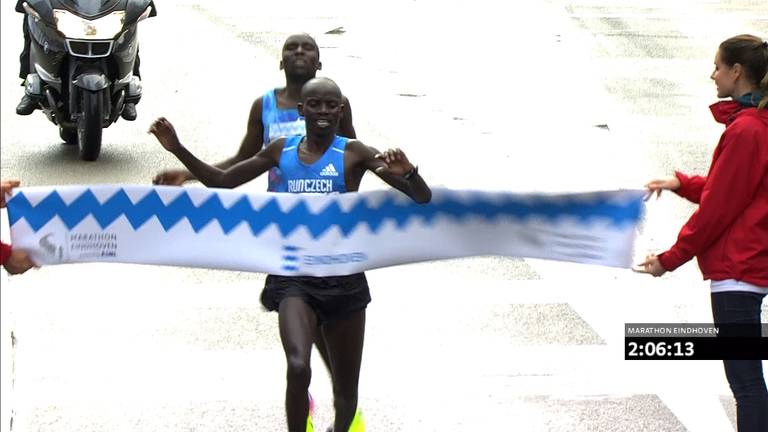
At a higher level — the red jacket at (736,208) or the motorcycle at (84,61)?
the red jacket at (736,208)

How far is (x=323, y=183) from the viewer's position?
23.8ft

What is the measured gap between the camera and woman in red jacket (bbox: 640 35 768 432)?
6793mm

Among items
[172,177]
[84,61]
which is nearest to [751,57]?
[172,177]

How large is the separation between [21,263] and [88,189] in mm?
507

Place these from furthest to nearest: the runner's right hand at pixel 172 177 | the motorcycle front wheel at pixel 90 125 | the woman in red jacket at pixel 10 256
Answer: the motorcycle front wheel at pixel 90 125
the runner's right hand at pixel 172 177
the woman in red jacket at pixel 10 256

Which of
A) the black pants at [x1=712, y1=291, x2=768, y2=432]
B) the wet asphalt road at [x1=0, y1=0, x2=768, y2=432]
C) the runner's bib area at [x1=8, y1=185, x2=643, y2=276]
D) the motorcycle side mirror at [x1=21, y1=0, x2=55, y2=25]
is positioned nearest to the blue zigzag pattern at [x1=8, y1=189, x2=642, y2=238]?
the runner's bib area at [x1=8, y1=185, x2=643, y2=276]

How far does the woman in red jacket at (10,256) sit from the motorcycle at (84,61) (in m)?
6.18

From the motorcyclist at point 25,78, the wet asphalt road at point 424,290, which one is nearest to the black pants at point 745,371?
the wet asphalt road at point 424,290

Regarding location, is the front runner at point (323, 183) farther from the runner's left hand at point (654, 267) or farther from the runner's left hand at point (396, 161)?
the runner's left hand at point (654, 267)

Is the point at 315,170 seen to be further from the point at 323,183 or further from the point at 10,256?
the point at 10,256

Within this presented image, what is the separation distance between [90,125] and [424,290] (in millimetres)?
4372

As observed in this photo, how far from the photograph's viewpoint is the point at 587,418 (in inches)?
327

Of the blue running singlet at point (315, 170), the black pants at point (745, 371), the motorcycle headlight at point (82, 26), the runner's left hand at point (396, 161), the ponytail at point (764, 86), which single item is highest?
the ponytail at point (764, 86)

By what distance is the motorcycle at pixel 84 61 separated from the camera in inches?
524
